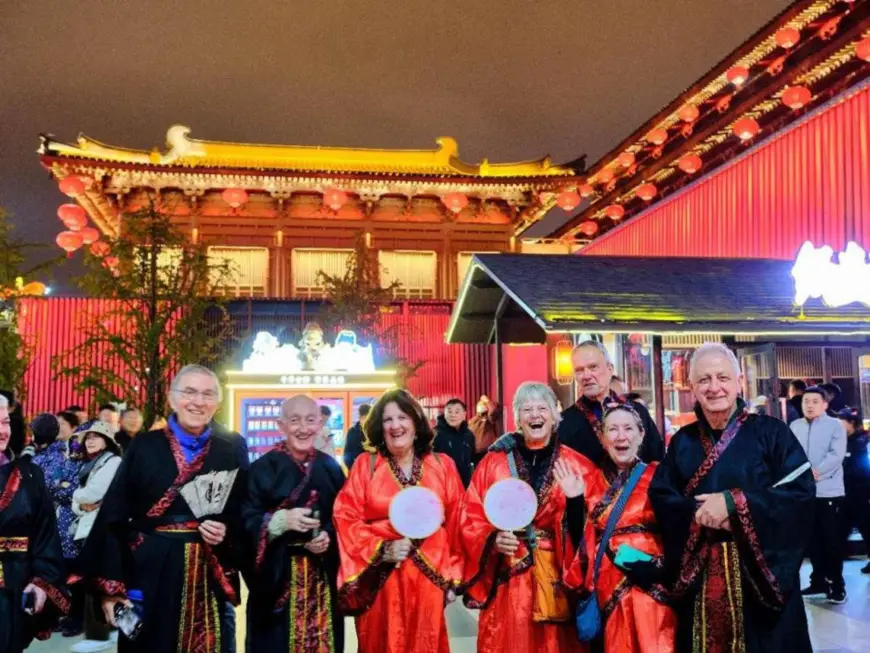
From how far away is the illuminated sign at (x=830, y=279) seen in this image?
24.3 ft

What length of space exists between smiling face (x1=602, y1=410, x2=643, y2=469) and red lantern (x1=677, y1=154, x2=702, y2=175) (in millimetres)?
12750

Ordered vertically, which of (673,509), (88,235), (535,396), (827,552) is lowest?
(827,552)

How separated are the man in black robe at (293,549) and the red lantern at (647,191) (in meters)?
14.8

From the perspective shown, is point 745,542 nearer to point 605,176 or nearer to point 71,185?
point 71,185

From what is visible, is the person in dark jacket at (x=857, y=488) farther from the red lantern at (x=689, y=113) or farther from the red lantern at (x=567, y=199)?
the red lantern at (x=567, y=199)

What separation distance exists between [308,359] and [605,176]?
36.3 ft

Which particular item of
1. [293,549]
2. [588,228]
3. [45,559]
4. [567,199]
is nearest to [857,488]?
[293,549]

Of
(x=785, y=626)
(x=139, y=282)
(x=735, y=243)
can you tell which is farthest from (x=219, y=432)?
(x=735, y=243)

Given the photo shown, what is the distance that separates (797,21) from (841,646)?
361 inches

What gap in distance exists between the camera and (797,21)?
10.9 meters

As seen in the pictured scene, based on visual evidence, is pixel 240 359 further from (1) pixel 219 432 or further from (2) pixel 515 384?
(1) pixel 219 432

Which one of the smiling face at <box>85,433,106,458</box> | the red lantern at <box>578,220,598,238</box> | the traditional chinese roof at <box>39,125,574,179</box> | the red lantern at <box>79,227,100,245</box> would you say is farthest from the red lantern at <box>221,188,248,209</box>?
the smiling face at <box>85,433,106,458</box>

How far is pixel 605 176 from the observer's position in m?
18.5

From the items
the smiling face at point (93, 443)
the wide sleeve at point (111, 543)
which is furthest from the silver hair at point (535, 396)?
the smiling face at point (93, 443)
